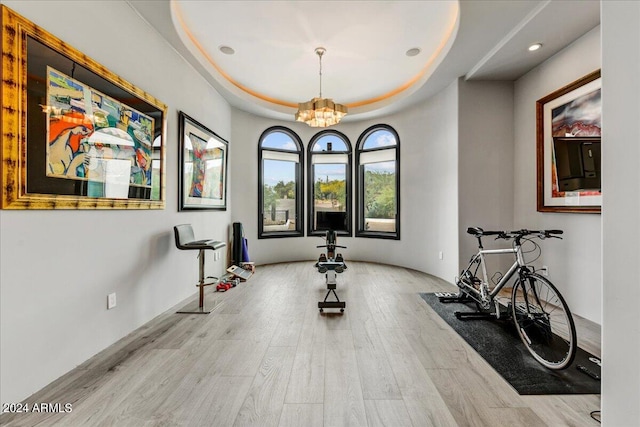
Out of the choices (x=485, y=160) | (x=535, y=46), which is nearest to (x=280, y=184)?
(x=485, y=160)

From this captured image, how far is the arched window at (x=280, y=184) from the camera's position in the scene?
6.04m

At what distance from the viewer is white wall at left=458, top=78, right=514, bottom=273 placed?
4.13 metres

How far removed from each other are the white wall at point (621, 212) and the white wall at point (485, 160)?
3147mm

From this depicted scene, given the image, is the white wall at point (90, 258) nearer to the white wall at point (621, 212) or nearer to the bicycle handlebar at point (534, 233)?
the white wall at point (621, 212)

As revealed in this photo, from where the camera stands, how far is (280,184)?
6.32 m

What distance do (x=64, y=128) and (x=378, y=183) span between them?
5155 millimetres

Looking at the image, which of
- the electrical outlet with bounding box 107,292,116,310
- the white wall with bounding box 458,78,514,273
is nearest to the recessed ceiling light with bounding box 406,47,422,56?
the white wall with bounding box 458,78,514,273

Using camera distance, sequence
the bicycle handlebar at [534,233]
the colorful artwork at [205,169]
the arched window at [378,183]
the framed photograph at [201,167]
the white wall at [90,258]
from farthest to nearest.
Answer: the arched window at [378,183] < the colorful artwork at [205,169] < the framed photograph at [201,167] < the bicycle handlebar at [534,233] < the white wall at [90,258]

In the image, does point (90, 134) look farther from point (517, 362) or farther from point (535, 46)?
point (535, 46)

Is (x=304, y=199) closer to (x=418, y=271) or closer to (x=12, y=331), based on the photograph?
(x=418, y=271)

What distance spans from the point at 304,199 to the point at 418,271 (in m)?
2.78

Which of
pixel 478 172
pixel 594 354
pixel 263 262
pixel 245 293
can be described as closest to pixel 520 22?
pixel 478 172

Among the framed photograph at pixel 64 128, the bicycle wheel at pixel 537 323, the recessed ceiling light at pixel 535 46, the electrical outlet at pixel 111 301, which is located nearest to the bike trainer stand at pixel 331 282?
the bicycle wheel at pixel 537 323

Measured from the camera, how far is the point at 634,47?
102cm
